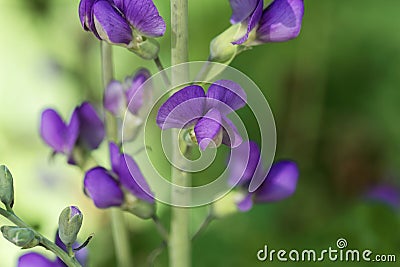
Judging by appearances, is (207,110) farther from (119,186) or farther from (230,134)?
(119,186)

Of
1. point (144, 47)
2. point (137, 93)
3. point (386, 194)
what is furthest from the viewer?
point (386, 194)

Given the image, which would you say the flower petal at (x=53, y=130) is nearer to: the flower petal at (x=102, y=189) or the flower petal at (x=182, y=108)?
the flower petal at (x=102, y=189)

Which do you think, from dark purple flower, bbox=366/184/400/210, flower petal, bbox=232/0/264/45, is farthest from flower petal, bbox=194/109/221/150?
dark purple flower, bbox=366/184/400/210

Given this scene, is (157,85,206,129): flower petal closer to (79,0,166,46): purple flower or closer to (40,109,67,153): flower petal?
(79,0,166,46): purple flower

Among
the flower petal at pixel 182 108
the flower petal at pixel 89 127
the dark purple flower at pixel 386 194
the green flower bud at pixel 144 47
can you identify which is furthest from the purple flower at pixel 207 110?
the dark purple flower at pixel 386 194

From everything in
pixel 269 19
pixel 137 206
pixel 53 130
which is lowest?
pixel 137 206

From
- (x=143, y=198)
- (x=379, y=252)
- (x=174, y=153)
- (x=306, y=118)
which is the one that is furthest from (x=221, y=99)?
(x=306, y=118)

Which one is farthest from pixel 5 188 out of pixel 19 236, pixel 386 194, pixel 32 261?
pixel 386 194

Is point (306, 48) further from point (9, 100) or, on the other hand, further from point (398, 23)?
point (9, 100)
